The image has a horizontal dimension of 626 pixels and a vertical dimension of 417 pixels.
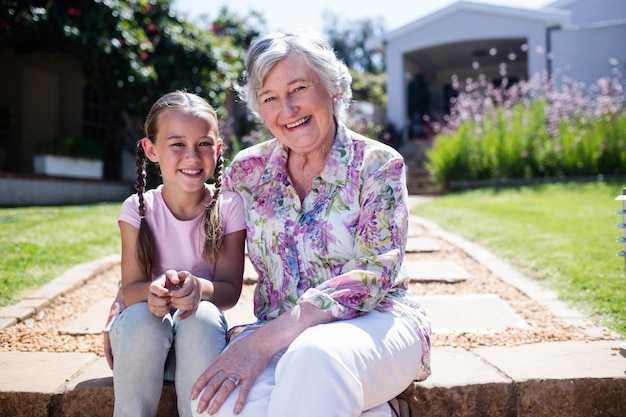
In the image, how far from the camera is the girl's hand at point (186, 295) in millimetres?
1606

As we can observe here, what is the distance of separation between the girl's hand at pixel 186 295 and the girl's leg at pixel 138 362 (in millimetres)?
97

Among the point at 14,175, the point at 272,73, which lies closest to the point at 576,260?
the point at 272,73

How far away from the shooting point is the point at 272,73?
6.06 feet

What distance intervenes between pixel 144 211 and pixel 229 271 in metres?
0.36

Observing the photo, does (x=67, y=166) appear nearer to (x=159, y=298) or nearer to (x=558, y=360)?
(x=159, y=298)

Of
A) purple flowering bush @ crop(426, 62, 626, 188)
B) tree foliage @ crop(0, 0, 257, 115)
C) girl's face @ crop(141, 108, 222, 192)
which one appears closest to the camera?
girl's face @ crop(141, 108, 222, 192)

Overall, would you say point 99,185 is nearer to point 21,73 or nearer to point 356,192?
point 21,73

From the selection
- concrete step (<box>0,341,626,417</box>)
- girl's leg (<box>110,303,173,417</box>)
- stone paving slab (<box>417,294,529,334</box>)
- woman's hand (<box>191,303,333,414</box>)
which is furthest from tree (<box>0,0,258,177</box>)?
woman's hand (<box>191,303,333,414</box>)

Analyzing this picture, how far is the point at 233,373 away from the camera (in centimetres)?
147

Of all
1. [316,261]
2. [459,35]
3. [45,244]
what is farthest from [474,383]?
[459,35]

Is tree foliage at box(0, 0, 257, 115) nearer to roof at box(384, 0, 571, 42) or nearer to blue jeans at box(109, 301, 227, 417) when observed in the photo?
roof at box(384, 0, 571, 42)

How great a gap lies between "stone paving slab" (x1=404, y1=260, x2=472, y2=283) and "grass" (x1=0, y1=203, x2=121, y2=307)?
219cm

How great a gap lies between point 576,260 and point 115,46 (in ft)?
19.9

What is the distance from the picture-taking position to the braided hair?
185 centimetres
